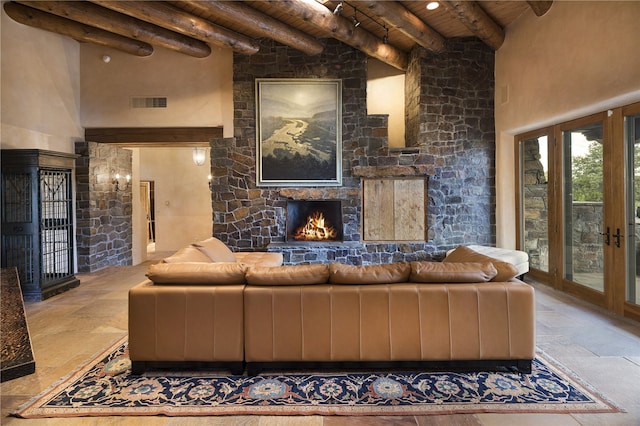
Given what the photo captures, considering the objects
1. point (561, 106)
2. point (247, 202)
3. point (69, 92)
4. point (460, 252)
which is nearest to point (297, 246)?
point (247, 202)

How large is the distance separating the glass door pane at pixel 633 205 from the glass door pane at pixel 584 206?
0.32m

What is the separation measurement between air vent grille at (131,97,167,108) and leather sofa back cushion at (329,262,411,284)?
533 centimetres

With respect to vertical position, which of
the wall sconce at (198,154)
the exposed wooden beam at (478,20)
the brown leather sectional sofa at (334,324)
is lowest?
the brown leather sectional sofa at (334,324)

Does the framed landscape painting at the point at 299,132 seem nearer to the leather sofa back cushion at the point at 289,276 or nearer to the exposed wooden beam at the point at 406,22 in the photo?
the exposed wooden beam at the point at 406,22

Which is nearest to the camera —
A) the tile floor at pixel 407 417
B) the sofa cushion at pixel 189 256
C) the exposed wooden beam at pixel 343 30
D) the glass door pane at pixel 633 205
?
the tile floor at pixel 407 417

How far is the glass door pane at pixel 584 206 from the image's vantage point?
4.39 m

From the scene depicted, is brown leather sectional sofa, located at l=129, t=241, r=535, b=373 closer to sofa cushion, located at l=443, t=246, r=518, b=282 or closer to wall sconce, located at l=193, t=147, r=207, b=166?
sofa cushion, located at l=443, t=246, r=518, b=282

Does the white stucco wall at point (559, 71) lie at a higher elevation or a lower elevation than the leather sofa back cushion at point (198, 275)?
higher

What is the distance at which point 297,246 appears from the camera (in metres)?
6.34

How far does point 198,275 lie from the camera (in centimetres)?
277

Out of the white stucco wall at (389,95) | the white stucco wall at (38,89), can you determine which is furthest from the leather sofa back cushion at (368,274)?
the white stucco wall at (38,89)

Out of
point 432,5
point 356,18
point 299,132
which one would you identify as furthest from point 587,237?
point 299,132

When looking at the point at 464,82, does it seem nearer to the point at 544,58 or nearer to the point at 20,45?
the point at 544,58

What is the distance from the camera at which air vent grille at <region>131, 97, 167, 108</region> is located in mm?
6602
